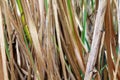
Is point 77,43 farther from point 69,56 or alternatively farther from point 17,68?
point 17,68

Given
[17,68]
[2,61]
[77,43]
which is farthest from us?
[17,68]

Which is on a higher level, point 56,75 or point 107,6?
point 107,6

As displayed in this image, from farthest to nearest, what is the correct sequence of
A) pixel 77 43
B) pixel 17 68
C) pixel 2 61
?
pixel 17 68 → pixel 77 43 → pixel 2 61

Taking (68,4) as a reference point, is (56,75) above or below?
below

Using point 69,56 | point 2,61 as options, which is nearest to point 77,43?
point 69,56

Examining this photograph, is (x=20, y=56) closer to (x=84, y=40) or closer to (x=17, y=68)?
(x=17, y=68)

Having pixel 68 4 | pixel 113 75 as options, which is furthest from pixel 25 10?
pixel 113 75

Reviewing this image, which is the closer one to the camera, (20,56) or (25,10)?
(25,10)

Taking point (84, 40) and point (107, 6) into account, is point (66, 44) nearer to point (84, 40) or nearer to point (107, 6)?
point (84, 40)

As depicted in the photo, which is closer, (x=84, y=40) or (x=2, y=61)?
(x=2, y=61)
